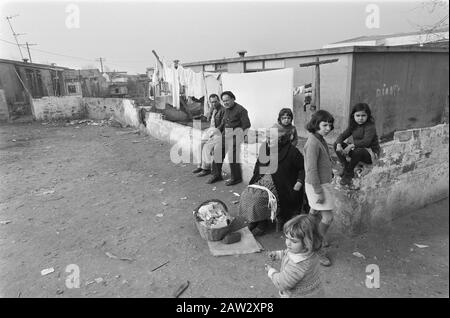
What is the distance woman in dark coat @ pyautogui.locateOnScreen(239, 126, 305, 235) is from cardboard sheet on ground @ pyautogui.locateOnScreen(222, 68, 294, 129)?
14.4 feet

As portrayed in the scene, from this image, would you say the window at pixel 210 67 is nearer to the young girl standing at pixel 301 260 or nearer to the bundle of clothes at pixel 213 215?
the bundle of clothes at pixel 213 215

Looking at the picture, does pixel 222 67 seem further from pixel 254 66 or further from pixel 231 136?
pixel 231 136

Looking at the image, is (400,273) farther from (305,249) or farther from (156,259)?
(156,259)

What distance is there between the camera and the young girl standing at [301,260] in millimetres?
1719

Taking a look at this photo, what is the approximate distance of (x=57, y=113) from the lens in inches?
545

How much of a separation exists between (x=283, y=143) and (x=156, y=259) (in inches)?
70.5

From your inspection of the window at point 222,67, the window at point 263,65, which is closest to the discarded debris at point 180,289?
the window at point 263,65

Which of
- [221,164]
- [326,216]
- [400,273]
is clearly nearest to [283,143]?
→ [326,216]

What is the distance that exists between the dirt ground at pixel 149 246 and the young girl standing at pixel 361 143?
2.39 ft

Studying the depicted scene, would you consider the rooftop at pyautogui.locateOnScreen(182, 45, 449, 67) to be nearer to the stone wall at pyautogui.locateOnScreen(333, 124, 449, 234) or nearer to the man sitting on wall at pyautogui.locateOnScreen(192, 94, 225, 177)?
the stone wall at pyautogui.locateOnScreen(333, 124, 449, 234)

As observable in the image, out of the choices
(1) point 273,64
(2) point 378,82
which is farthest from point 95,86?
(2) point 378,82

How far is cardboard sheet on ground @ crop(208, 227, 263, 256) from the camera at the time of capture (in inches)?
119

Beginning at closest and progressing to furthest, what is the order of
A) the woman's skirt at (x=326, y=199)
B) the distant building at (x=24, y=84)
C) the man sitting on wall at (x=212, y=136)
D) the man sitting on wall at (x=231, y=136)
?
the woman's skirt at (x=326, y=199) < the man sitting on wall at (x=231, y=136) < the man sitting on wall at (x=212, y=136) < the distant building at (x=24, y=84)
